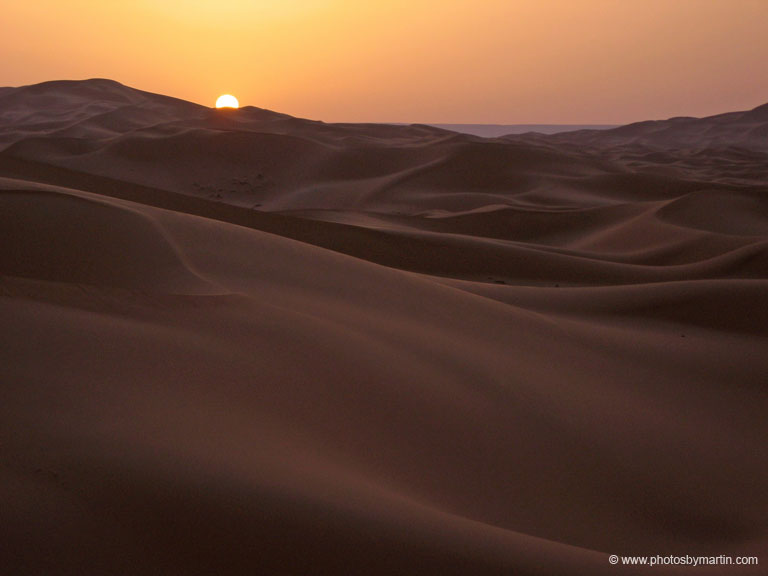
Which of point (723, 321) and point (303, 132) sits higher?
point (303, 132)

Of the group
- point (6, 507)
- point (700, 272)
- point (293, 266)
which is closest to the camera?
point (6, 507)

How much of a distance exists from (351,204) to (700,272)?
18.6 feet

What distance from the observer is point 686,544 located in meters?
1.77

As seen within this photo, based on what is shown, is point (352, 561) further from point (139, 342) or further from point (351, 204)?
point (351, 204)

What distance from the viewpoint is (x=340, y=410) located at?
1812 mm

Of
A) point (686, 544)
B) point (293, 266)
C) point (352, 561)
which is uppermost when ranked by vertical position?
point (293, 266)

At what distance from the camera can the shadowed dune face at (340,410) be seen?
4.19 feet

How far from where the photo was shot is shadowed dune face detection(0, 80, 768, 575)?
1.28m

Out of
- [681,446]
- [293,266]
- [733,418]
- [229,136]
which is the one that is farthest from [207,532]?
[229,136]

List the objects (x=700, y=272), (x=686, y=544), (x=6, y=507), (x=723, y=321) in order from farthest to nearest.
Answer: (x=700, y=272), (x=723, y=321), (x=686, y=544), (x=6, y=507)

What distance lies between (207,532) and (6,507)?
0.32 meters

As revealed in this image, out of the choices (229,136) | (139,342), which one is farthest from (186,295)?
(229,136)

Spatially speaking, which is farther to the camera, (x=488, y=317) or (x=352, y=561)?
(x=488, y=317)

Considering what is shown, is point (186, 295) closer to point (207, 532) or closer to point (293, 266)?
point (293, 266)
